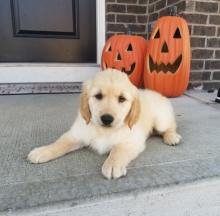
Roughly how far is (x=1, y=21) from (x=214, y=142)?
6.98ft

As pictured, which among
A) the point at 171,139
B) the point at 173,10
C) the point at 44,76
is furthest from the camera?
the point at 44,76

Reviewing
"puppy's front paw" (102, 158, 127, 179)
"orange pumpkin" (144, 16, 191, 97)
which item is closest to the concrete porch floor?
"puppy's front paw" (102, 158, 127, 179)

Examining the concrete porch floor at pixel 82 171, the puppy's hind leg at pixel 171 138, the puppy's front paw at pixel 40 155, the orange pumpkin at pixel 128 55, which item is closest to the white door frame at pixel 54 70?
the orange pumpkin at pixel 128 55

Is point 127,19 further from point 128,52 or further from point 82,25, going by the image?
point 128,52

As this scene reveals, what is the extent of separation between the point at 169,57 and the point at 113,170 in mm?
1357

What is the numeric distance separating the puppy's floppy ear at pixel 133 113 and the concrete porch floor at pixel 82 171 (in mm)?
141

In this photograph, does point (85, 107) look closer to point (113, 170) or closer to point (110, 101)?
point (110, 101)

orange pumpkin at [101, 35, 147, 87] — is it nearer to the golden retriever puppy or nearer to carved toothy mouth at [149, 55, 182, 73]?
carved toothy mouth at [149, 55, 182, 73]

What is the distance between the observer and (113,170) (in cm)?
81

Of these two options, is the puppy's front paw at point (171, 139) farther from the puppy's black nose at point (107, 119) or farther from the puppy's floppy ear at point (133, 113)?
the puppy's black nose at point (107, 119)

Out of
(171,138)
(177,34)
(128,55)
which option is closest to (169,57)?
(177,34)

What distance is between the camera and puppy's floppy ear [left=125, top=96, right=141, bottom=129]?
98cm

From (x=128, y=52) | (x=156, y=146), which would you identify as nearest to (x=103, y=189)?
(x=156, y=146)

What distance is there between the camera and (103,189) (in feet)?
2.42
